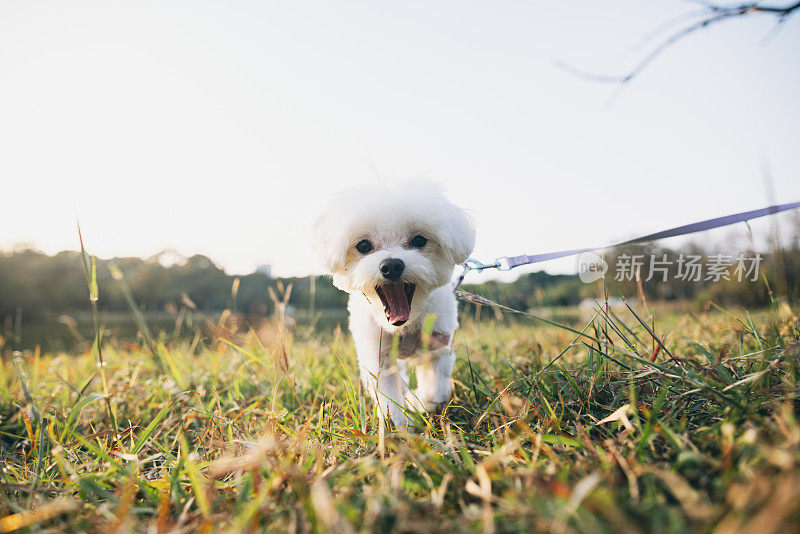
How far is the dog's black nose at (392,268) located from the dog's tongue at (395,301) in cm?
11

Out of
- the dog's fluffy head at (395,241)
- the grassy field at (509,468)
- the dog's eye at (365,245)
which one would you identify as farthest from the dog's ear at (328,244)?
the grassy field at (509,468)

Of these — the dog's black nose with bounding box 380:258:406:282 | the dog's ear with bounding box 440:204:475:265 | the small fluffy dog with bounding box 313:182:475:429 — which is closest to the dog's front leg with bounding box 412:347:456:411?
the small fluffy dog with bounding box 313:182:475:429

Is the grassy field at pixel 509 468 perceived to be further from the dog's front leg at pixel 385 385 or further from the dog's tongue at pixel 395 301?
the dog's tongue at pixel 395 301

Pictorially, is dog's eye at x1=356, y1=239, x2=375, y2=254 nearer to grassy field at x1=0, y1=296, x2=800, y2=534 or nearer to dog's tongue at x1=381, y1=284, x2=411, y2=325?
dog's tongue at x1=381, y1=284, x2=411, y2=325

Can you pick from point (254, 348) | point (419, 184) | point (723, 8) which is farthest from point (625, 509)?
point (254, 348)

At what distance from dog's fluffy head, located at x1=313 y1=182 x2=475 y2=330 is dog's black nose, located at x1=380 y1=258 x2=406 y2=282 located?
38 mm

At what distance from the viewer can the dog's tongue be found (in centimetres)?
262

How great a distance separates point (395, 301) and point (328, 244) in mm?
680

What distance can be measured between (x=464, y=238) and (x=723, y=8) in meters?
1.95

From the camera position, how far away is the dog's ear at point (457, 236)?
2857 millimetres

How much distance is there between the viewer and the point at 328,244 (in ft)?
9.57

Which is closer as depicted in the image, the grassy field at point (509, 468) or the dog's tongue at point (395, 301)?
the grassy field at point (509, 468)

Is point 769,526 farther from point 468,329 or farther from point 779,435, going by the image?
point 468,329

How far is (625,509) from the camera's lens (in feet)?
3.37
